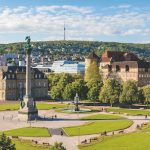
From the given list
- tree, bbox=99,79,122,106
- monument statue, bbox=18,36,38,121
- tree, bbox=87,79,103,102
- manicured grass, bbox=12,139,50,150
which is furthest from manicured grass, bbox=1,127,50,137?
tree, bbox=87,79,103,102

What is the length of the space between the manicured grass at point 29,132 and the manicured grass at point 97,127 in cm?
477

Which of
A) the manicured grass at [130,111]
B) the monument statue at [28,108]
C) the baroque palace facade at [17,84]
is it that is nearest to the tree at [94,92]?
the manicured grass at [130,111]

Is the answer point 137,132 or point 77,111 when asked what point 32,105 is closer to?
point 77,111

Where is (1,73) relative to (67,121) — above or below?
above

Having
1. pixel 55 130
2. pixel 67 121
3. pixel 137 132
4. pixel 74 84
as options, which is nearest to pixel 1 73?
pixel 74 84

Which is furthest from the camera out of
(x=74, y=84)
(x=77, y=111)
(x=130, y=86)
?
(x=74, y=84)

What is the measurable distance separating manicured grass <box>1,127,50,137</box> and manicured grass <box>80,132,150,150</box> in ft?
46.9

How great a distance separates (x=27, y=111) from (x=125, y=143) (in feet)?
147

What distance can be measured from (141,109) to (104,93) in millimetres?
13772

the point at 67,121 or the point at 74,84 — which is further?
the point at 74,84

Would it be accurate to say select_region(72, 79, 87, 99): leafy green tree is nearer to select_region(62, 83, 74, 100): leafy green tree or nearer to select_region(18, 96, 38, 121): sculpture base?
select_region(62, 83, 74, 100): leafy green tree

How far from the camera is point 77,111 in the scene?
5281 inches

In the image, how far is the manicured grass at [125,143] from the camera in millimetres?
73500

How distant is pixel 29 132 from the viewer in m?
93.2
